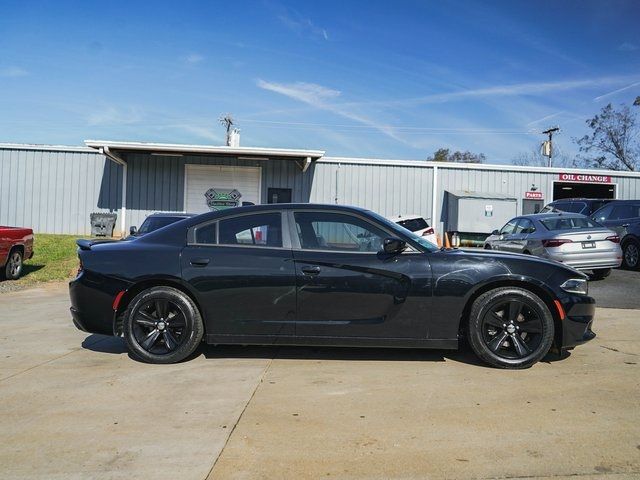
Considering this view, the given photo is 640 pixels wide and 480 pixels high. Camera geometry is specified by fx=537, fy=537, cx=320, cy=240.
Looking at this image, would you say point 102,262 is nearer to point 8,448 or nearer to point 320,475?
point 8,448

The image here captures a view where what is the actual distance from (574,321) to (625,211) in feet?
33.5

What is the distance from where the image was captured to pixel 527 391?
Answer: 14.1ft

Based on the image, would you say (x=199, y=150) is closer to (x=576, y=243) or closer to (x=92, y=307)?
(x=576, y=243)

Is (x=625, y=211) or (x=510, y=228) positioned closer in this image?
(x=510, y=228)

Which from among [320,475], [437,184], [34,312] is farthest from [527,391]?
[437,184]

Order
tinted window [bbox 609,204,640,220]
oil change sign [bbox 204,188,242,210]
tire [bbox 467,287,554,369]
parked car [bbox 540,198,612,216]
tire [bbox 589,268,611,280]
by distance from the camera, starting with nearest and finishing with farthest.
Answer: tire [bbox 467,287,554,369] < tire [bbox 589,268,611,280] < tinted window [bbox 609,204,640,220] < parked car [bbox 540,198,612,216] < oil change sign [bbox 204,188,242,210]

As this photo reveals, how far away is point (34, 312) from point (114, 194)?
45.2 feet

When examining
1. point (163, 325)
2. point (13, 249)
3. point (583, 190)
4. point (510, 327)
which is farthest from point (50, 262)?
point (583, 190)

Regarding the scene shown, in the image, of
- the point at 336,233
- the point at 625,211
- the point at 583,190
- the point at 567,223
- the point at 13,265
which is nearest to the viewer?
the point at 336,233

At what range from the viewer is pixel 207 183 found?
→ 71.4ft

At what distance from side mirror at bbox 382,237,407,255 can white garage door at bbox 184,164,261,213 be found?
1711 centimetres

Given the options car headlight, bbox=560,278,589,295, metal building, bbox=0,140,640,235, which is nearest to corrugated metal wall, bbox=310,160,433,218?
metal building, bbox=0,140,640,235

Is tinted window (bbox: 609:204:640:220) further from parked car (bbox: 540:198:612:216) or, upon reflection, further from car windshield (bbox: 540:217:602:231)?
car windshield (bbox: 540:217:602:231)

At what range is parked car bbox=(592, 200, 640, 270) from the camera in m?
12.7
